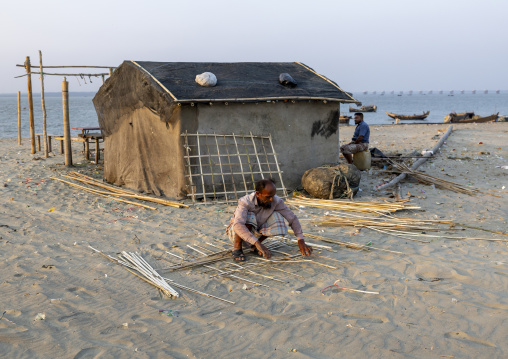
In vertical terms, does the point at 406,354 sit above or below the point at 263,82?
below

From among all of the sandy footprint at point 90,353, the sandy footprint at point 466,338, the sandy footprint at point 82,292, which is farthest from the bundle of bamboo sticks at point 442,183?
the sandy footprint at point 90,353

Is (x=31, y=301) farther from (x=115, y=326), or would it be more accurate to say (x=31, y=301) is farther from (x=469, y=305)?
(x=469, y=305)

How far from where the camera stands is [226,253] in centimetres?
510

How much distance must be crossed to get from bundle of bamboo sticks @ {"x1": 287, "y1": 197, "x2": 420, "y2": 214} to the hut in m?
1.16

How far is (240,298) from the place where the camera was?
413 centimetres

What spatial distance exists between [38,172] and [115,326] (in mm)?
7149

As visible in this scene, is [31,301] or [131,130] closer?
[31,301]

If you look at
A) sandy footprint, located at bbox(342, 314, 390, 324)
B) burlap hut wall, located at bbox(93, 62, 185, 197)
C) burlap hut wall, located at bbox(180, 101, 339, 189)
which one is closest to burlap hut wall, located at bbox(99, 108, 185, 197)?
burlap hut wall, located at bbox(93, 62, 185, 197)

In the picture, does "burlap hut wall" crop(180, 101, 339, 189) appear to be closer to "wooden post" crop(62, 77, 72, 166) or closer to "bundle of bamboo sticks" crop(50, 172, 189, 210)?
"bundle of bamboo sticks" crop(50, 172, 189, 210)

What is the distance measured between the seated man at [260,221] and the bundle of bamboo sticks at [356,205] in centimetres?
214

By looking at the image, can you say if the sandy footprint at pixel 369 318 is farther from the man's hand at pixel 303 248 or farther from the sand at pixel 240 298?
the man's hand at pixel 303 248

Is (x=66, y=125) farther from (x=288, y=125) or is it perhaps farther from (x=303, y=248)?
(x=303, y=248)

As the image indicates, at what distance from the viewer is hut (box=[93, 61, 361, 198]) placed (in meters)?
7.75

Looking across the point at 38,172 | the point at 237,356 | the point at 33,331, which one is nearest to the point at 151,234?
the point at 33,331
